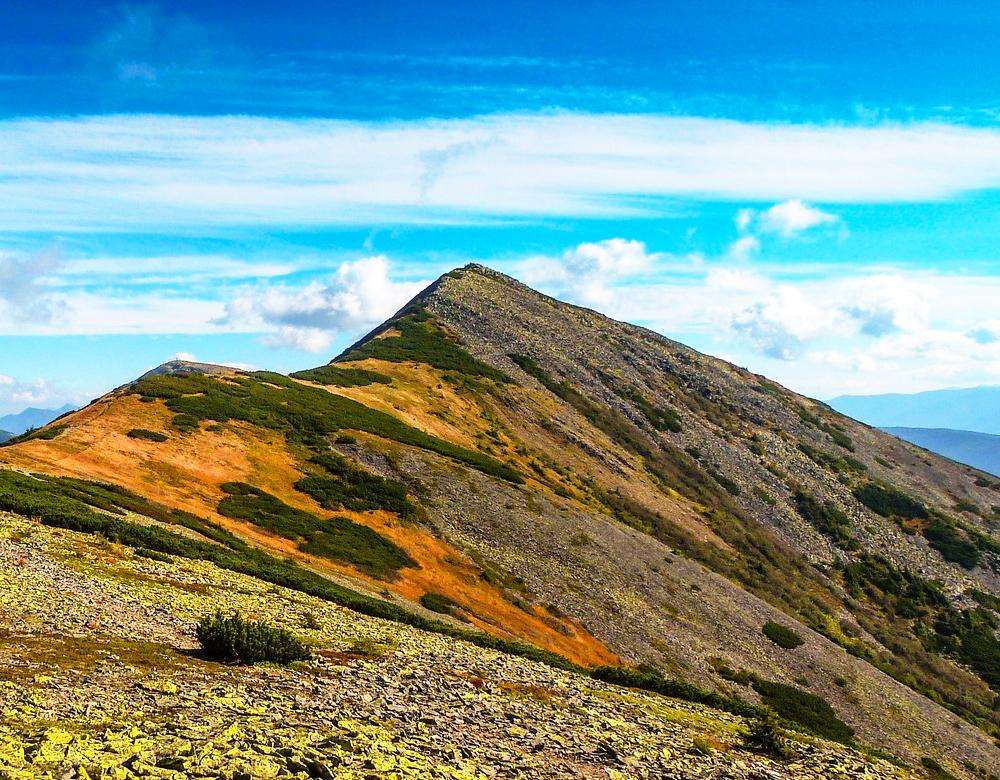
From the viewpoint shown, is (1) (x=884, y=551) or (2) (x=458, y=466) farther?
(1) (x=884, y=551)

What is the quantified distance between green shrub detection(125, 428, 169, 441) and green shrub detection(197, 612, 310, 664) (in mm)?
34756

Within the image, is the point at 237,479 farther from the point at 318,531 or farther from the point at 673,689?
the point at 673,689

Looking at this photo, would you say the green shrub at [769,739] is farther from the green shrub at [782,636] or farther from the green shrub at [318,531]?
the green shrub at [782,636]

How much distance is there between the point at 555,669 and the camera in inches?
1049

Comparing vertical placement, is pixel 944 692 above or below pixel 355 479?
below

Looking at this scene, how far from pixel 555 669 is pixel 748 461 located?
80.2 m

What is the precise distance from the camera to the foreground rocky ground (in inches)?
476

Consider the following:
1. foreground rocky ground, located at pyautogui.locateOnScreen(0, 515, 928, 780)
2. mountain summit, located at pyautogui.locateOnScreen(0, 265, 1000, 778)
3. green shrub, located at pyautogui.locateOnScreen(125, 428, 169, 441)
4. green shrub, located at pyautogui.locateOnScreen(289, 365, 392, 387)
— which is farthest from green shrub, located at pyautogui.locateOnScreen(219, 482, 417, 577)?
green shrub, located at pyautogui.locateOnScreen(289, 365, 392, 387)

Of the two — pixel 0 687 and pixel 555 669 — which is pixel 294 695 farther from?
pixel 555 669

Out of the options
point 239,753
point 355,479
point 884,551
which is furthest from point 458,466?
point 884,551

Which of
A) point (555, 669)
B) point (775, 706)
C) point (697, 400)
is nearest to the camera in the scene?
point (555, 669)

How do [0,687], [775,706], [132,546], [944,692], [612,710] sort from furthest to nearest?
1. [944,692]
2. [775,706]
3. [132,546]
4. [612,710]
5. [0,687]

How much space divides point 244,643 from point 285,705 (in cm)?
358

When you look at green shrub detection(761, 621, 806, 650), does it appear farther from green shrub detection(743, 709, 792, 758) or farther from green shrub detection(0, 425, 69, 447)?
green shrub detection(0, 425, 69, 447)
